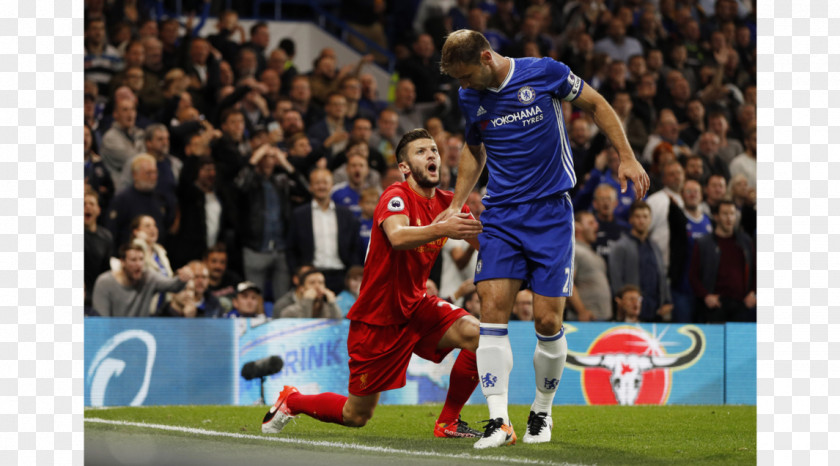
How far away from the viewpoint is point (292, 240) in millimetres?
11219

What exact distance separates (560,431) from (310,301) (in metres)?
3.86

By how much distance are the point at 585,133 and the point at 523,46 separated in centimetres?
280

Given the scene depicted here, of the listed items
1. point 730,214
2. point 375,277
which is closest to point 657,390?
point 730,214

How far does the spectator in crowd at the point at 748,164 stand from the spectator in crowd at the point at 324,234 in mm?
5315

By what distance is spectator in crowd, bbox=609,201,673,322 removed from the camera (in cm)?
1166

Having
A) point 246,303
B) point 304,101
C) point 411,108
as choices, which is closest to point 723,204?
point 411,108

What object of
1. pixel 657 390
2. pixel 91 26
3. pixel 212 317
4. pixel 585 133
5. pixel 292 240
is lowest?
pixel 657 390

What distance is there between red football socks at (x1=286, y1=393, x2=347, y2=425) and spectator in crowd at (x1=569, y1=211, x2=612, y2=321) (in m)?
5.06

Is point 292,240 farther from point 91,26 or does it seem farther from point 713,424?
point 713,424

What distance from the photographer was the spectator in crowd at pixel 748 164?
543 inches

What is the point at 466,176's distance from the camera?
6516 mm

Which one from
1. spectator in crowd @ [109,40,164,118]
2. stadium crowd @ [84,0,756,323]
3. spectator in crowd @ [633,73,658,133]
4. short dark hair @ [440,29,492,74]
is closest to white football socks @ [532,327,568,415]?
short dark hair @ [440,29,492,74]

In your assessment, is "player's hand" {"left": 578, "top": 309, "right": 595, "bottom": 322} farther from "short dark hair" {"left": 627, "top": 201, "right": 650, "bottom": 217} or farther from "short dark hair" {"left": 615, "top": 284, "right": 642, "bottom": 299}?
"short dark hair" {"left": 627, "top": 201, "right": 650, "bottom": 217}

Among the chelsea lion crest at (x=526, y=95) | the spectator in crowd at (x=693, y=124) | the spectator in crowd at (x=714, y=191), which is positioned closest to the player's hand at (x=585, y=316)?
the spectator in crowd at (x=714, y=191)
